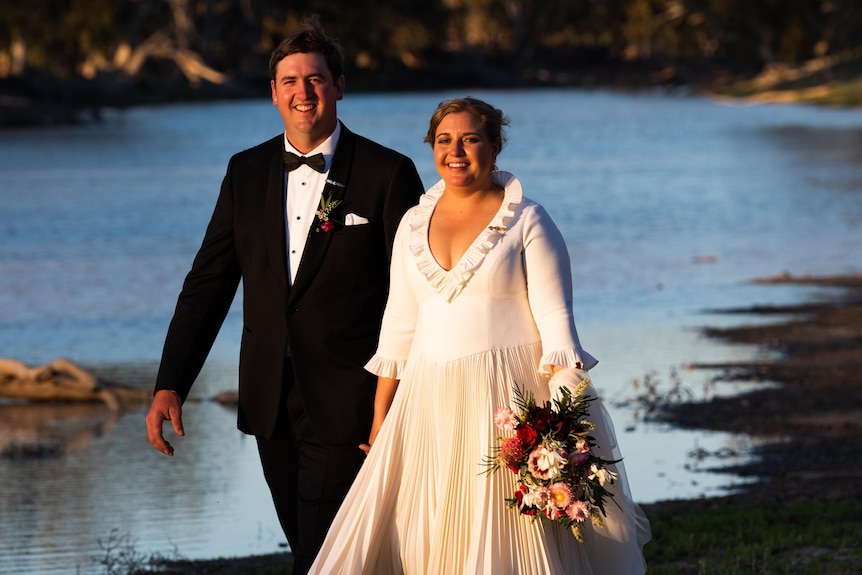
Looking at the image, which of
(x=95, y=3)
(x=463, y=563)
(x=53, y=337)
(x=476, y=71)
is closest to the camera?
(x=463, y=563)

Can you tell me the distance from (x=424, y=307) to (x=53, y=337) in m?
11.3

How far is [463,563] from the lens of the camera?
13.1 feet

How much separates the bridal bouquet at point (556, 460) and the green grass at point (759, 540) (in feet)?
6.92

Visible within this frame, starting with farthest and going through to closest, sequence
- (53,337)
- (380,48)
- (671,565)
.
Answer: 1. (380,48)
2. (53,337)
3. (671,565)

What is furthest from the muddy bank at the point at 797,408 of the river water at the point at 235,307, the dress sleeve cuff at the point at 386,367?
the dress sleeve cuff at the point at 386,367

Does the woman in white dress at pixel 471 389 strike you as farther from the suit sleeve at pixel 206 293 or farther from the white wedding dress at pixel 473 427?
the suit sleeve at pixel 206 293

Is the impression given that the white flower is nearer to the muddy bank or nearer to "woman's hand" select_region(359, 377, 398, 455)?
"woman's hand" select_region(359, 377, 398, 455)

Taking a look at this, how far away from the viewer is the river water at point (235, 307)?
8344 mm

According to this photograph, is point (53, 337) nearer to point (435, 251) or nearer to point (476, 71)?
point (435, 251)

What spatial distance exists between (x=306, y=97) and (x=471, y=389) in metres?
1.07

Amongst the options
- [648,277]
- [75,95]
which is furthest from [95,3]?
[648,277]

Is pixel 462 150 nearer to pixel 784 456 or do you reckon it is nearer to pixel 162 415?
pixel 162 415

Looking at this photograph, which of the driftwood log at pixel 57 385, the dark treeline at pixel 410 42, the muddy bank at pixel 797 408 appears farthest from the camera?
the dark treeline at pixel 410 42

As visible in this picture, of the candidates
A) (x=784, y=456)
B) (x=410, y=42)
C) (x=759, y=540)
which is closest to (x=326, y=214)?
(x=759, y=540)
